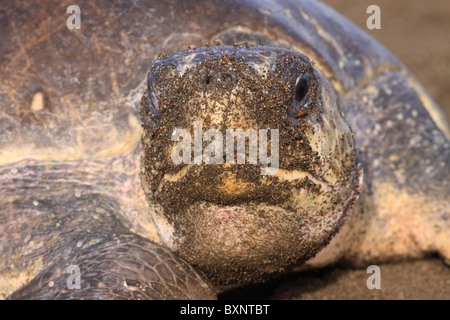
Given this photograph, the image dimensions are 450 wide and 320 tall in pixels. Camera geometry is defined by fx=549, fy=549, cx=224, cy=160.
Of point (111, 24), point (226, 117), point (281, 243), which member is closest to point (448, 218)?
point (281, 243)

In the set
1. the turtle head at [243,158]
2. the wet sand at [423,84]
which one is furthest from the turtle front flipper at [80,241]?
the wet sand at [423,84]

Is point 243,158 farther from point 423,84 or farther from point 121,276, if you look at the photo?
point 423,84

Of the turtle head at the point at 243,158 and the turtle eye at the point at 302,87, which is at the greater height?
the turtle eye at the point at 302,87

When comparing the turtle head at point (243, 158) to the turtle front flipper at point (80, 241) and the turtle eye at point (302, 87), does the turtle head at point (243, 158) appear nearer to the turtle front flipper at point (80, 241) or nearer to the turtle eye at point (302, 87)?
the turtle eye at point (302, 87)

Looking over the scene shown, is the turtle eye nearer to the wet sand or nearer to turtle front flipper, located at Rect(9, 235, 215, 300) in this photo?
turtle front flipper, located at Rect(9, 235, 215, 300)

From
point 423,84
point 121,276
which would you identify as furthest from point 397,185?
point 423,84

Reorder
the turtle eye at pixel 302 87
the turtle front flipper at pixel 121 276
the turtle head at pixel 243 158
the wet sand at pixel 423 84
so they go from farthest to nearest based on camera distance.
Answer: the wet sand at pixel 423 84 → the turtle front flipper at pixel 121 276 → the turtle eye at pixel 302 87 → the turtle head at pixel 243 158

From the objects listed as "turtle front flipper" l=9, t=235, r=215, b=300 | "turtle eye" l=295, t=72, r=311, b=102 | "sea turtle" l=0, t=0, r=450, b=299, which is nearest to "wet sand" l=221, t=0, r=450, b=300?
"sea turtle" l=0, t=0, r=450, b=299

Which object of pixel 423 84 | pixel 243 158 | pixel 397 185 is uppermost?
pixel 423 84
